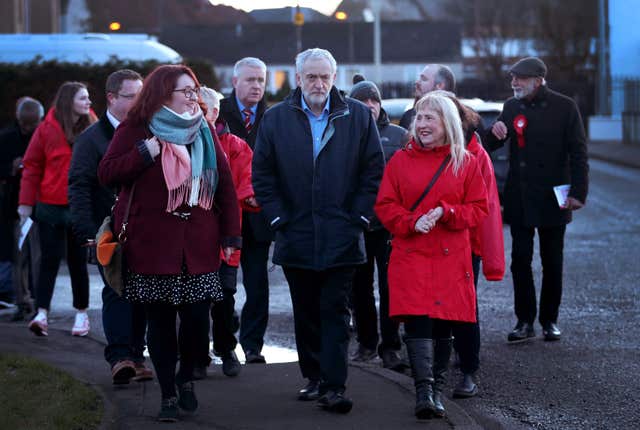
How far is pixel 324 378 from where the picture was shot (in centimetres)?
669

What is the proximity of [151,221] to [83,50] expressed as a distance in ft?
60.6

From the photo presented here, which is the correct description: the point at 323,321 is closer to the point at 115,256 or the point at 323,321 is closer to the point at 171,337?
the point at 171,337

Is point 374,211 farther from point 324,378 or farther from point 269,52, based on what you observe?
point 269,52

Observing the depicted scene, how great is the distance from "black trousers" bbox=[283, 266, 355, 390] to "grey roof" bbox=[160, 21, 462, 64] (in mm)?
80953

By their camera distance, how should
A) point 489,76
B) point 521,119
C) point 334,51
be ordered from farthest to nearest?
point 334,51
point 489,76
point 521,119

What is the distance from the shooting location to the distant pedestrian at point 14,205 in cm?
1069

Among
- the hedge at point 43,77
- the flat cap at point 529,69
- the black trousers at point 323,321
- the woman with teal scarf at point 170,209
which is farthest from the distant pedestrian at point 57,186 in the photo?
the hedge at point 43,77

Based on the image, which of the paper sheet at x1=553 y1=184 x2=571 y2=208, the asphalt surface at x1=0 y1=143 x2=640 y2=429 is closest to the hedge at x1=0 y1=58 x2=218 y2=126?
the asphalt surface at x1=0 y1=143 x2=640 y2=429

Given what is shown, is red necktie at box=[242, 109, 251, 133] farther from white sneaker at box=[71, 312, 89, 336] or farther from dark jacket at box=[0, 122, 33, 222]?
dark jacket at box=[0, 122, 33, 222]

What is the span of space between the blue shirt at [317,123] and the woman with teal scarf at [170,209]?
0.56 meters

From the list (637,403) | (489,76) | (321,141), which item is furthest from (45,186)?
(489,76)

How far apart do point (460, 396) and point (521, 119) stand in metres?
2.63

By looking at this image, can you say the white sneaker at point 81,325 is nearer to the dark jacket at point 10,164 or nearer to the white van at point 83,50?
the dark jacket at point 10,164

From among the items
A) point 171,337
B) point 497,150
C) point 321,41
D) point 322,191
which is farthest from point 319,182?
point 321,41
